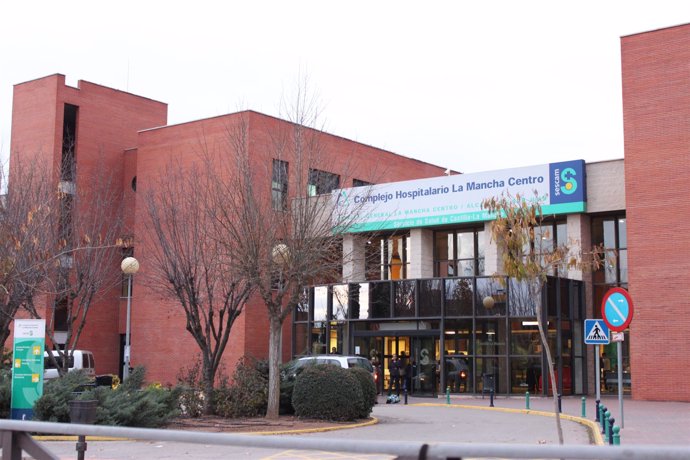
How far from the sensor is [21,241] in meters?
23.7

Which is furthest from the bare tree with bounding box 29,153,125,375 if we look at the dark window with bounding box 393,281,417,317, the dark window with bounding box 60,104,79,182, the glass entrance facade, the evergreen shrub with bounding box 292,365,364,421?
the dark window with bounding box 393,281,417,317

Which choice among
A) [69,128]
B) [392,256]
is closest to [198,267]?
[392,256]

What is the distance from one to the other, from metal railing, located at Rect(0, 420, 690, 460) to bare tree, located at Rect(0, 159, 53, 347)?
16164 mm

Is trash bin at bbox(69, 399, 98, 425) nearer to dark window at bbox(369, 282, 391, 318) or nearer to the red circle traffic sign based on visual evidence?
the red circle traffic sign

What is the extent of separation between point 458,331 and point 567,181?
721 cm

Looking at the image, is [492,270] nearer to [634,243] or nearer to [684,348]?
[634,243]

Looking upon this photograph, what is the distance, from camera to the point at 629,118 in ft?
102

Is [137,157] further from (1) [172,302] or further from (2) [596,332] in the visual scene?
(2) [596,332]

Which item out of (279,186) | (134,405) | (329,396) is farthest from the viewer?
(279,186)

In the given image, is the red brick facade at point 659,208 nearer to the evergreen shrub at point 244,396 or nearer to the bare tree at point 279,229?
the bare tree at point 279,229

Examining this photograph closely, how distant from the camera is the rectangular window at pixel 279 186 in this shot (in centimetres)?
2389

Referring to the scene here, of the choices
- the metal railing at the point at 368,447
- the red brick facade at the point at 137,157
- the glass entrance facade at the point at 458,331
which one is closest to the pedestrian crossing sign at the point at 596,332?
the glass entrance facade at the point at 458,331

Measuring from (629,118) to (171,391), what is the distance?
64.8ft

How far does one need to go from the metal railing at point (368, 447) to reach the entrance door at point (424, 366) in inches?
1166
